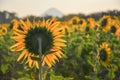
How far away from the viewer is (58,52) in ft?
10.1

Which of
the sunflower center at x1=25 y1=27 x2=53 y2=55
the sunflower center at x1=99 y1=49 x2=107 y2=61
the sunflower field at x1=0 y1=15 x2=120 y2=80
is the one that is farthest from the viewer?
the sunflower center at x1=99 y1=49 x2=107 y2=61

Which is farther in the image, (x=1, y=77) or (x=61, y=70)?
(x=1, y=77)

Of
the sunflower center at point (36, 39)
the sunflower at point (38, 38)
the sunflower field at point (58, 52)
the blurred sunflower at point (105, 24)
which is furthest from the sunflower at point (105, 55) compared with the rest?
the blurred sunflower at point (105, 24)

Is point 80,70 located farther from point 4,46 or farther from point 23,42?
point 23,42

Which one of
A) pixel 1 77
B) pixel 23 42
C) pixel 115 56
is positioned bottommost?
pixel 1 77

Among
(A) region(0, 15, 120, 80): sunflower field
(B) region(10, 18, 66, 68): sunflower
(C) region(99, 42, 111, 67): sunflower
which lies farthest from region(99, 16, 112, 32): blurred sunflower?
(B) region(10, 18, 66, 68): sunflower

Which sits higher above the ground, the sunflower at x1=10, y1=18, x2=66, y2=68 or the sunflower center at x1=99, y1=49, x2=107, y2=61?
the sunflower at x1=10, y1=18, x2=66, y2=68

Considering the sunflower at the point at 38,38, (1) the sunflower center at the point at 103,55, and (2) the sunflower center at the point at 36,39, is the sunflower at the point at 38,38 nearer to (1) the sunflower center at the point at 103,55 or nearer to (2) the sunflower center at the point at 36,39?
(2) the sunflower center at the point at 36,39

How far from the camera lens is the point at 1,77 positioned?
21.2 feet

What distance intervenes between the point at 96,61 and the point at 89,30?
2996 mm

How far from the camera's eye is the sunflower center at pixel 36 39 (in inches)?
112

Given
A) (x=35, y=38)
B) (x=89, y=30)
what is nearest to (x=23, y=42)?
(x=35, y=38)

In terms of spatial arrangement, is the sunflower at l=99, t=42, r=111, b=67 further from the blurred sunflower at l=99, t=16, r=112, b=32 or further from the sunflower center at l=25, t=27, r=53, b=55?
the blurred sunflower at l=99, t=16, r=112, b=32

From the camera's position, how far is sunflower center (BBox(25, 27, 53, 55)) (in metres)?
2.84
